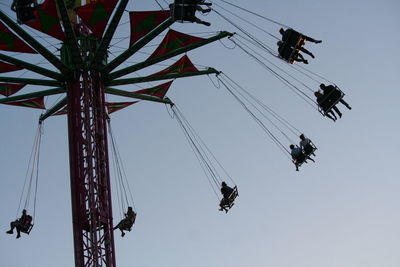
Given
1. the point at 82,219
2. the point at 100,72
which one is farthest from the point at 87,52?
the point at 82,219

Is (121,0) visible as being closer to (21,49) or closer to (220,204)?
(21,49)

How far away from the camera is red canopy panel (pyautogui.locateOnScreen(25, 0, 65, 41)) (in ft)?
56.3

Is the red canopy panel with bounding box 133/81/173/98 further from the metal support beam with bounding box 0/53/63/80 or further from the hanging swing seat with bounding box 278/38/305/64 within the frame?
the hanging swing seat with bounding box 278/38/305/64

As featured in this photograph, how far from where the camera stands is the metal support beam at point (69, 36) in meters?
15.6

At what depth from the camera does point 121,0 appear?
1567cm

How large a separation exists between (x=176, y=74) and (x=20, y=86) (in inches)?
201

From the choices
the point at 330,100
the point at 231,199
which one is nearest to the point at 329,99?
the point at 330,100

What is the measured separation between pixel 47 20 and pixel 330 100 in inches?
304

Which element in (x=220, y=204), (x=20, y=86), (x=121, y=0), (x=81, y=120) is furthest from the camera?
(x=20, y=86)

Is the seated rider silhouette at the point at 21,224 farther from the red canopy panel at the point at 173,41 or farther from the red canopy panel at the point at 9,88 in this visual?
the red canopy panel at the point at 173,41

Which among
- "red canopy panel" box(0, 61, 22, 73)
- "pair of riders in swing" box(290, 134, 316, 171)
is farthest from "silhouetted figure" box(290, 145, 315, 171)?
"red canopy panel" box(0, 61, 22, 73)

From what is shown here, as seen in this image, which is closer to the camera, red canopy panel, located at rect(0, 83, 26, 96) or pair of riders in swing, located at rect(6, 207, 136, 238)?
pair of riders in swing, located at rect(6, 207, 136, 238)

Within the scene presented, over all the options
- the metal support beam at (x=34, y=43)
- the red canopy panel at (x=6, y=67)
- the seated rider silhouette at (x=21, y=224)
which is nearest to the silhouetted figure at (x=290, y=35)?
the metal support beam at (x=34, y=43)

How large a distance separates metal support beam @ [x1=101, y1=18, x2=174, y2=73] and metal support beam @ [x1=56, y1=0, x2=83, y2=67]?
80cm
